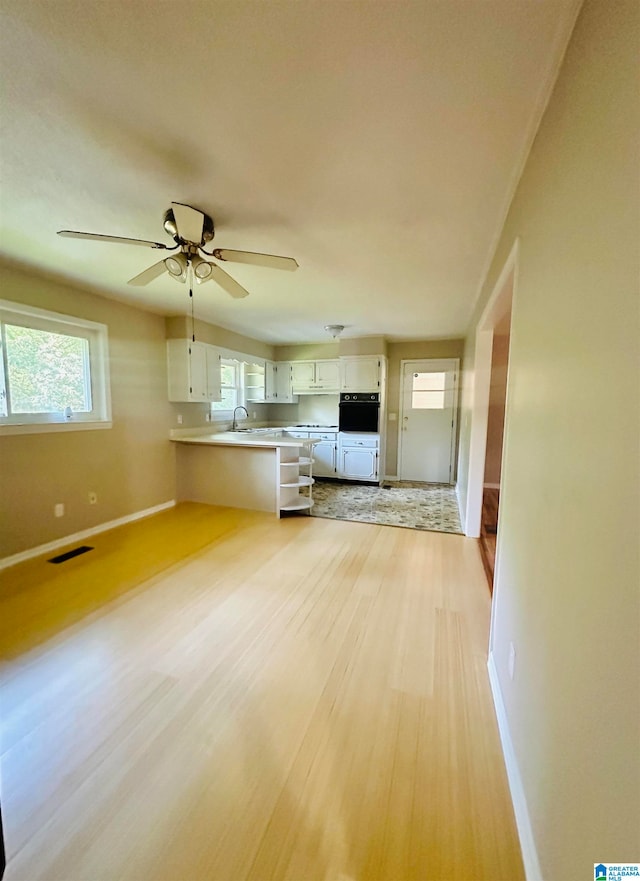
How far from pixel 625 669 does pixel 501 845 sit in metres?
0.99

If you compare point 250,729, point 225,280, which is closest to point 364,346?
point 225,280

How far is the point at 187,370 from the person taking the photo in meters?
4.46

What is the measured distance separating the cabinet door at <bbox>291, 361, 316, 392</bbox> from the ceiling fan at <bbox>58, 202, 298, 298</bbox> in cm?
412

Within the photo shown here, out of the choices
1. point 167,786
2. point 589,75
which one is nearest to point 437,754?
point 167,786

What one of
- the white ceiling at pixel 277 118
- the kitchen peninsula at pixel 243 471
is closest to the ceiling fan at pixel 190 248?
the white ceiling at pixel 277 118

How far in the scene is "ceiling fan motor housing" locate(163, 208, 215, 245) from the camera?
197 cm

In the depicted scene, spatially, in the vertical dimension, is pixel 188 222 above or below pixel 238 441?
above

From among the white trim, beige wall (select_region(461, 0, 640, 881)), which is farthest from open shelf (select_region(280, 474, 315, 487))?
beige wall (select_region(461, 0, 640, 881))

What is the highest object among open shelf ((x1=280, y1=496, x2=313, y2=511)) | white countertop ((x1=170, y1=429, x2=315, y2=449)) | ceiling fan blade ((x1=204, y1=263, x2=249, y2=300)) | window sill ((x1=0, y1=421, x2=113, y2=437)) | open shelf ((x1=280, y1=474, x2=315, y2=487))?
ceiling fan blade ((x1=204, y1=263, x2=249, y2=300))

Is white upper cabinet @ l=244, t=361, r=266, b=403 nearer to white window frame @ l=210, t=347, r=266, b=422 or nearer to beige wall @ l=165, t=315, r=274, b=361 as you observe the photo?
white window frame @ l=210, t=347, r=266, b=422

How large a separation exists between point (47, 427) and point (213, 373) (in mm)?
2156

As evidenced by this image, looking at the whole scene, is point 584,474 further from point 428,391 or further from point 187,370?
point 428,391

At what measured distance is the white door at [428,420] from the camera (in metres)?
5.98

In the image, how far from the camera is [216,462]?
4.68 m
